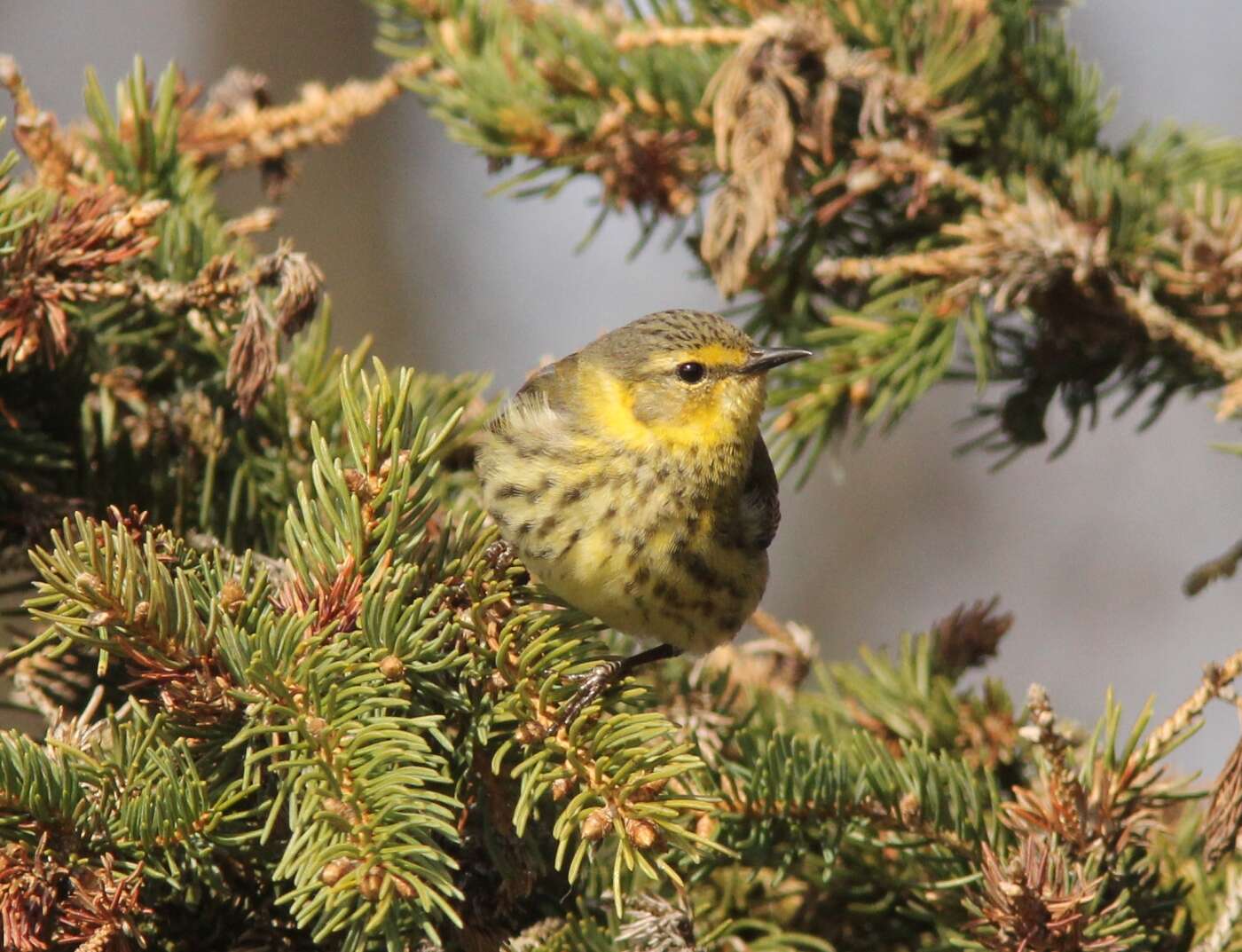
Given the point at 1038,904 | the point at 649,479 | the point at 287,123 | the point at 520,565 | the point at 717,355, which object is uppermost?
the point at 287,123

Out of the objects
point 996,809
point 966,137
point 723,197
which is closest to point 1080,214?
point 966,137

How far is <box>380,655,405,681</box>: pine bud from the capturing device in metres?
1.34

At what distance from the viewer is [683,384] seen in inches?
98.3

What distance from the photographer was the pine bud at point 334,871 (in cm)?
119

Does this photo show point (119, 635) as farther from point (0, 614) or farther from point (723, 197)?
point (723, 197)

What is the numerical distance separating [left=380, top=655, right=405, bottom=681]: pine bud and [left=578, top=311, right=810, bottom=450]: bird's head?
1.09 m

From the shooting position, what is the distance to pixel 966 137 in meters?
2.41

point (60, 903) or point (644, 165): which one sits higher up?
point (644, 165)

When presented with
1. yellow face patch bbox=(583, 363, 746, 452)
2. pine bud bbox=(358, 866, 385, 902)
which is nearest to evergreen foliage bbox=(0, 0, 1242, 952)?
pine bud bbox=(358, 866, 385, 902)

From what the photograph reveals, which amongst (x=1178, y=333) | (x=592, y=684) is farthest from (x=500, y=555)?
(x=1178, y=333)

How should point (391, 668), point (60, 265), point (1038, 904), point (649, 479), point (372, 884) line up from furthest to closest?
point (649, 479)
point (60, 265)
point (1038, 904)
point (391, 668)
point (372, 884)

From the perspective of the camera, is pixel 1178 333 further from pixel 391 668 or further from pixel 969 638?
pixel 391 668

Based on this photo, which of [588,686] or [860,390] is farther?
[860,390]

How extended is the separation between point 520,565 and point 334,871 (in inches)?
34.1
